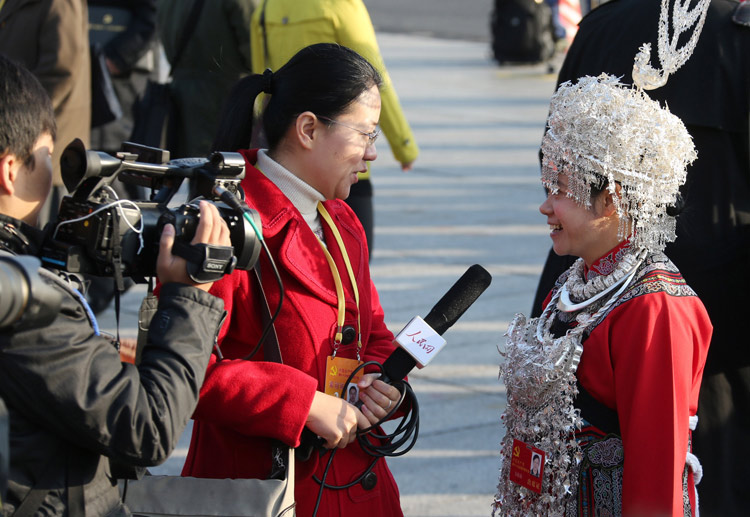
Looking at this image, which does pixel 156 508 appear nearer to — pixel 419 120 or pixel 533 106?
pixel 419 120

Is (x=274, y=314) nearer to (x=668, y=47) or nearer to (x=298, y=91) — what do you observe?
(x=298, y=91)

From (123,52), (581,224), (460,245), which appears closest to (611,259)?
(581,224)

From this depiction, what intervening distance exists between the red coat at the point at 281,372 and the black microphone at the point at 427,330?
120 millimetres

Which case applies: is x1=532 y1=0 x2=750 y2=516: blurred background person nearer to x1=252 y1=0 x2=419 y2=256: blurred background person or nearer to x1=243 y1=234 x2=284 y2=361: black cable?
x1=243 y1=234 x2=284 y2=361: black cable

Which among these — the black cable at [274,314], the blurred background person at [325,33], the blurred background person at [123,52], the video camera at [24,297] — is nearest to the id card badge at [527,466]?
the black cable at [274,314]

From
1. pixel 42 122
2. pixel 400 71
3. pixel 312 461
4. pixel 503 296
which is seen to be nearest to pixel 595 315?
pixel 312 461

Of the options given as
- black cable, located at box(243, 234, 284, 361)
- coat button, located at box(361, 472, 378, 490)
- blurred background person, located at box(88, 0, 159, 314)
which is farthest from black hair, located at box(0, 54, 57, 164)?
blurred background person, located at box(88, 0, 159, 314)

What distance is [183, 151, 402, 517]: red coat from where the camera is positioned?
2.26m

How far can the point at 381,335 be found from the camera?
2682 mm

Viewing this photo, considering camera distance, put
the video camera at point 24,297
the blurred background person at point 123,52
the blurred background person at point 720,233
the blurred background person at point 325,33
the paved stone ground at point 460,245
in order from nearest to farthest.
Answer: the video camera at point 24,297, the blurred background person at point 720,233, the paved stone ground at point 460,245, the blurred background person at point 325,33, the blurred background person at point 123,52

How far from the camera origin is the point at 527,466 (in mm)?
2475

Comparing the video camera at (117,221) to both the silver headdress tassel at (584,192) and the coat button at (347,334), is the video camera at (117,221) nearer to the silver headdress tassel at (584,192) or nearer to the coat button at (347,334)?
the coat button at (347,334)

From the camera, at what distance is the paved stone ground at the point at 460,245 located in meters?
4.28

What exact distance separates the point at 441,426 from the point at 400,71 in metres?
11.0
